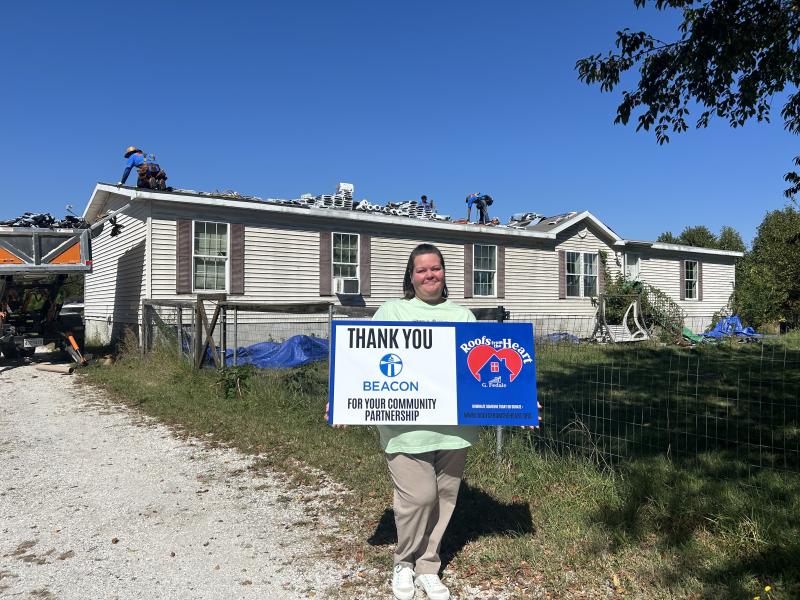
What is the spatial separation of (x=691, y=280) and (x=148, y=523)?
24559 mm

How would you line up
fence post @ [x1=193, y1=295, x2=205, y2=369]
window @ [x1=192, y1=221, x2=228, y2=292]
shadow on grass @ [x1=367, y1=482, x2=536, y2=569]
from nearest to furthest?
shadow on grass @ [x1=367, y1=482, x2=536, y2=569] → fence post @ [x1=193, y1=295, x2=205, y2=369] → window @ [x1=192, y1=221, x2=228, y2=292]

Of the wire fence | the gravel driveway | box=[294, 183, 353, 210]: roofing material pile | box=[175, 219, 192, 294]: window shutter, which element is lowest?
the gravel driveway

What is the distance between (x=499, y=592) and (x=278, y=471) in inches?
107

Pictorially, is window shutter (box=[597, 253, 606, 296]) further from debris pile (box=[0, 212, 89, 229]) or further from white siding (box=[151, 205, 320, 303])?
debris pile (box=[0, 212, 89, 229])

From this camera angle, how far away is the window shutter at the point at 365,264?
50.9ft

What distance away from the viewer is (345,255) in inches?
610

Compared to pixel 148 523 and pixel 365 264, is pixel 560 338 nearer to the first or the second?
pixel 365 264

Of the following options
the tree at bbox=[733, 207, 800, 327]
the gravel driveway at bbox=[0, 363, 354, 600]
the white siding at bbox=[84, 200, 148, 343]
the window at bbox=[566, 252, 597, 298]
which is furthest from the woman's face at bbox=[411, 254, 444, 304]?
the tree at bbox=[733, 207, 800, 327]

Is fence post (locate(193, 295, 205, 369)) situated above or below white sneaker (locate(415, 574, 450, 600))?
above

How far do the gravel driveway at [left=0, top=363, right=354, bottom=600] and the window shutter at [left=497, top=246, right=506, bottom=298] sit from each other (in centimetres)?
1295

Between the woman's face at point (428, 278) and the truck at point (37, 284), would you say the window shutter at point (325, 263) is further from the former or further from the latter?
the woman's face at point (428, 278)

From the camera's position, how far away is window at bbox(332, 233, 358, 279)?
50.3ft

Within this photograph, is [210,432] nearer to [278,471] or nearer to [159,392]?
[278,471]

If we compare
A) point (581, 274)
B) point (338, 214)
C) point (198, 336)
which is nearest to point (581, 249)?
point (581, 274)
